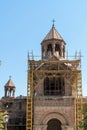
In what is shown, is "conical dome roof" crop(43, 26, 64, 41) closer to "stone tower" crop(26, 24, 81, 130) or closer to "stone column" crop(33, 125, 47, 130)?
"stone tower" crop(26, 24, 81, 130)

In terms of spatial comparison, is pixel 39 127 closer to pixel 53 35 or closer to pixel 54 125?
pixel 54 125

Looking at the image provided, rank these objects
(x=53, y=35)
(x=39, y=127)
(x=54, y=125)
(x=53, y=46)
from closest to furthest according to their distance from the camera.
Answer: (x=39, y=127) < (x=54, y=125) < (x=53, y=46) < (x=53, y=35)

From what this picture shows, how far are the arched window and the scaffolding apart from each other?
64 centimetres

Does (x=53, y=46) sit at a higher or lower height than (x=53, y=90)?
higher

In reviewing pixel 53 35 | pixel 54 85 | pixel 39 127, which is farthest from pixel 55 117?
pixel 53 35

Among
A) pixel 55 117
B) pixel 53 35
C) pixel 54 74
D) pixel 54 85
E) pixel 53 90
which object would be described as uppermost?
pixel 53 35

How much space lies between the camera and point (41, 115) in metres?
35.0

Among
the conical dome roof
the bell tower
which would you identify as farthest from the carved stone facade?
the conical dome roof

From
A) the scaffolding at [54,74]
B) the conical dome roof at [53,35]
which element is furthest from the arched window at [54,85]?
the conical dome roof at [53,35]

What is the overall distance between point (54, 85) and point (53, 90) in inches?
21.2

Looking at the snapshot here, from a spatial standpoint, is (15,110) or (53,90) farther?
(15,110)

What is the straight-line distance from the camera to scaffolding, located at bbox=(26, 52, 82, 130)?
3587cm

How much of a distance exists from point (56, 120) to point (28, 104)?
11.6 ft

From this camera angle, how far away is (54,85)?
121ft
